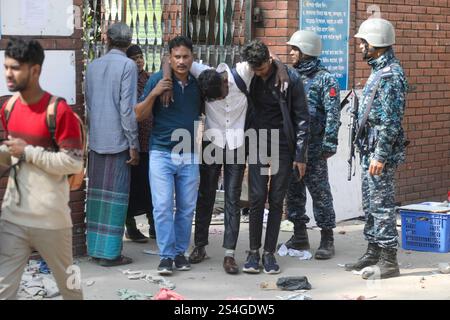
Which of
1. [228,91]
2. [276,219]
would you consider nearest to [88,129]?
[228,91]

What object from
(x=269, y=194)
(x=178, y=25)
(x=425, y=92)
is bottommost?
(x=269, y=194)

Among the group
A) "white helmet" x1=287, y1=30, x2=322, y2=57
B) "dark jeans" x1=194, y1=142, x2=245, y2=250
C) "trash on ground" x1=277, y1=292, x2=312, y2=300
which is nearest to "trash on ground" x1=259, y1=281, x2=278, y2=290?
"trash on ground" x1=277, y1=292, x2=312, y2=300

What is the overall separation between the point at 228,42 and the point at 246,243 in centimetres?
222

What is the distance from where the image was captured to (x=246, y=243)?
8156 mm

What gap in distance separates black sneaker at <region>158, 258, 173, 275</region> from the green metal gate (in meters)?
2.49

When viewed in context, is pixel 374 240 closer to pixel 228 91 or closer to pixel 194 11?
pixel 228 91

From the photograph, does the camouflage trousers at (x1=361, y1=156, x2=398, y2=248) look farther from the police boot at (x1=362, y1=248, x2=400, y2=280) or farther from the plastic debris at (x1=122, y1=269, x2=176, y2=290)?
the plastic debris at (x1=122, y1=269, x2=176, y2=290)

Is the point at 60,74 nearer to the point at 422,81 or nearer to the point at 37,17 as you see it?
the point at 37,17

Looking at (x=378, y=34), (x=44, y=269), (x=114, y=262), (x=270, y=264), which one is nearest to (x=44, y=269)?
(x=44, y=269)

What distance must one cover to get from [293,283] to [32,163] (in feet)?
8.67

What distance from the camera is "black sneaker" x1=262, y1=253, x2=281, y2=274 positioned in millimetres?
7012

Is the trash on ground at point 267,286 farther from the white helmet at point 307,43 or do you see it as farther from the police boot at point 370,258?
the white helmet at point 307,43

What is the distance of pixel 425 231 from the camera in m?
7.85

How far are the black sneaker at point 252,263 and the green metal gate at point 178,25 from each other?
2.51 meters
